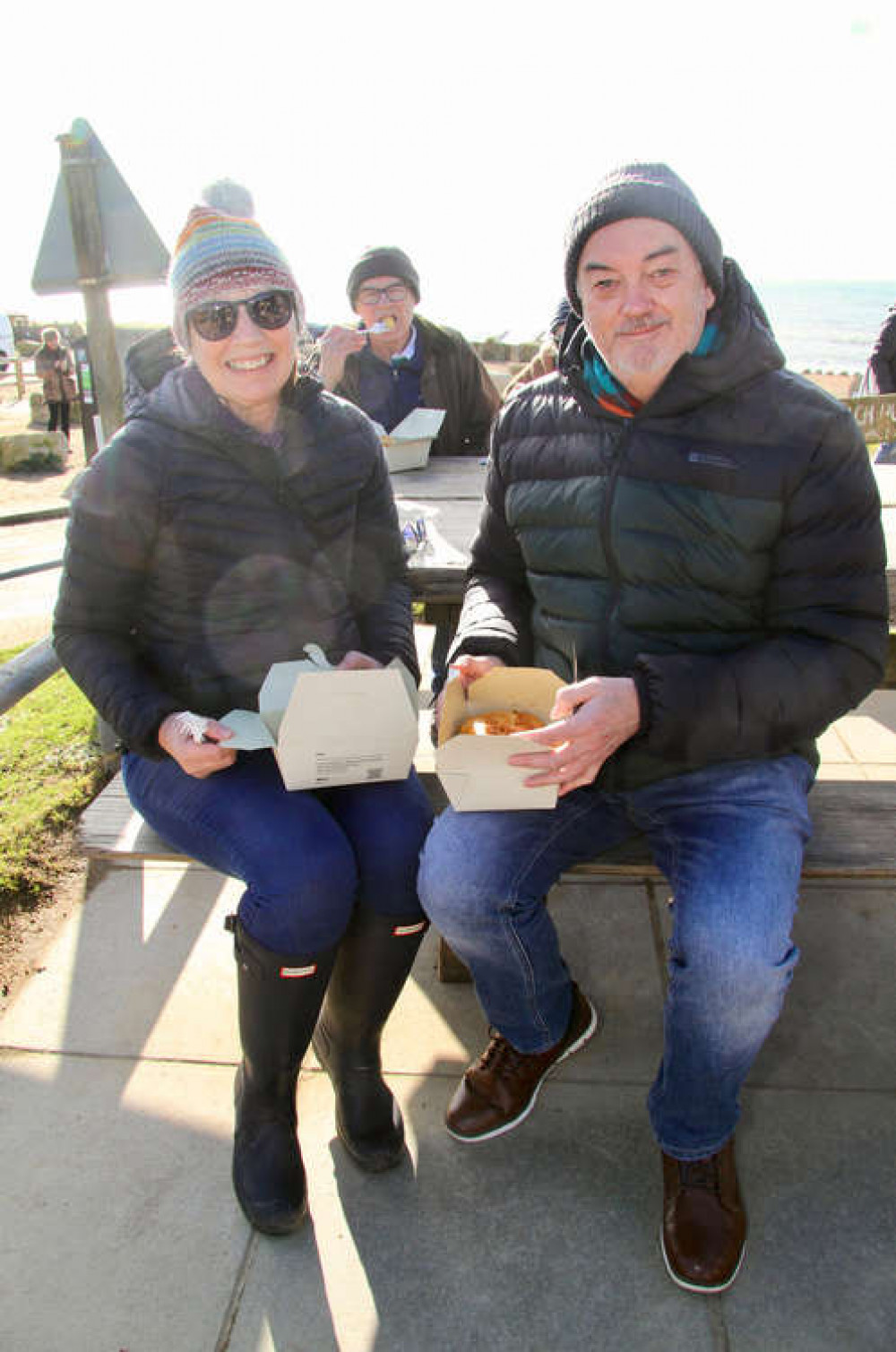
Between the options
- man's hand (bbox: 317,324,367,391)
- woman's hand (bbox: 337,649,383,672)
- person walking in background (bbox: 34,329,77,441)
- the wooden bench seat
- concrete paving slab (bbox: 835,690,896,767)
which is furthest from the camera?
person walking in background (bbox: 34,329,77,441)

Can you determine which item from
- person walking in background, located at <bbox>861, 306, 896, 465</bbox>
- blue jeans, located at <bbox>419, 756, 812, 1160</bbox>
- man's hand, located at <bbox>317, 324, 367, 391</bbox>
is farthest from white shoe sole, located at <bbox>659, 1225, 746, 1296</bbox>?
person walking in background, located at <bbox>861, 306, 896, 465</bbox>

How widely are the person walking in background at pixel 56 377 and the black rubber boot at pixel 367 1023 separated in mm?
16438

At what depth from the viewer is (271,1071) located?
1949 mm

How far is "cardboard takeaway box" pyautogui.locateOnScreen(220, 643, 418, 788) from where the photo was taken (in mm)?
1760

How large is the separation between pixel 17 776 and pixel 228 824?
208 cm

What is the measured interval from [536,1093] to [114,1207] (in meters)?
0.90

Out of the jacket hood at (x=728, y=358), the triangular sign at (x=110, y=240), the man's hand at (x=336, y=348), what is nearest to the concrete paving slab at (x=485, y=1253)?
the jacket hood at (x=728, y=358)

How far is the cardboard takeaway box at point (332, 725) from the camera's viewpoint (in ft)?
5.77

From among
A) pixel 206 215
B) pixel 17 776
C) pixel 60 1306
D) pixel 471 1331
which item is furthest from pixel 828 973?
pixel 17 776

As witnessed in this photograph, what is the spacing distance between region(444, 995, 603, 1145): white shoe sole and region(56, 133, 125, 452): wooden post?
3.07 m

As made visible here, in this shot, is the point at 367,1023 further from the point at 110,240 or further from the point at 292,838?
the point at 110,240

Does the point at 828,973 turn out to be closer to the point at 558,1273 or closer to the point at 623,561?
the point at 558,1273

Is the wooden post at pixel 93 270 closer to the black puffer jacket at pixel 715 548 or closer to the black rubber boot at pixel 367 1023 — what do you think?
the black puffer jacket at pixel 715 548

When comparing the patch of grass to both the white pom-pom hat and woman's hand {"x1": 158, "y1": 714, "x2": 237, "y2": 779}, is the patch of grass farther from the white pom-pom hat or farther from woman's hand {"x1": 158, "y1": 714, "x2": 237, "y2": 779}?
the white pom-pom hat
